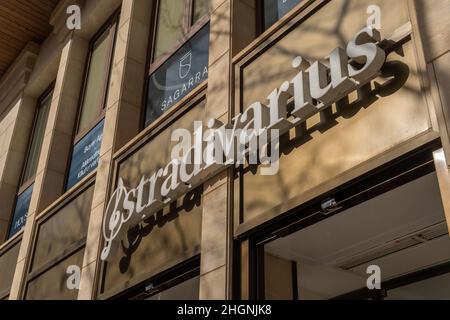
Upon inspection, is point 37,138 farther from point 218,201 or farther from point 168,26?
A: point 218,201

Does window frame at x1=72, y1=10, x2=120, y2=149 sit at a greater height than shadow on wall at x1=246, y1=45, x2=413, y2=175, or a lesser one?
greater

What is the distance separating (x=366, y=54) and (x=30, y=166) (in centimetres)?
1144

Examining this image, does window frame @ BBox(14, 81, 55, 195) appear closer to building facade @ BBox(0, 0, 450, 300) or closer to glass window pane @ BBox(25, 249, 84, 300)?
building facade @ BBox(0, 0, 450, 300)

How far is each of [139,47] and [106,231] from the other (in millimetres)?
3911

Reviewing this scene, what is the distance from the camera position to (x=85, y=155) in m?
11.6

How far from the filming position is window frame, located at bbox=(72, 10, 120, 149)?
11.6 m

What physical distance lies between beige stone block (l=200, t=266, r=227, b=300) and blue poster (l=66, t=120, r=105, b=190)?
205 inches

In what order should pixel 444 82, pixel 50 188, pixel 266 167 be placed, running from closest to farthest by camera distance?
pixel 444 82 → pixel 266 167 → pixel 50 188

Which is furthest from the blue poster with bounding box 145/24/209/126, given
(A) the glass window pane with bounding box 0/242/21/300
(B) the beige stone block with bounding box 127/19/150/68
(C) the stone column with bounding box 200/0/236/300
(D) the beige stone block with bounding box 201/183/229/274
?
(A) the glass window pane with bounding box 0/242/21/300

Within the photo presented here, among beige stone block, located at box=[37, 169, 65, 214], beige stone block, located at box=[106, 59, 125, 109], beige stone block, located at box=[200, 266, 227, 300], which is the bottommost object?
beige stone block, located at box=[200, 266, 227, 300]

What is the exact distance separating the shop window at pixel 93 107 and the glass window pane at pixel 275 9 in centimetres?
444

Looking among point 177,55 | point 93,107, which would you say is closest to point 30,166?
point 93,107

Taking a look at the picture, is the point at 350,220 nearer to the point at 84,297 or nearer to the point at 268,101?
the point at 268,101
